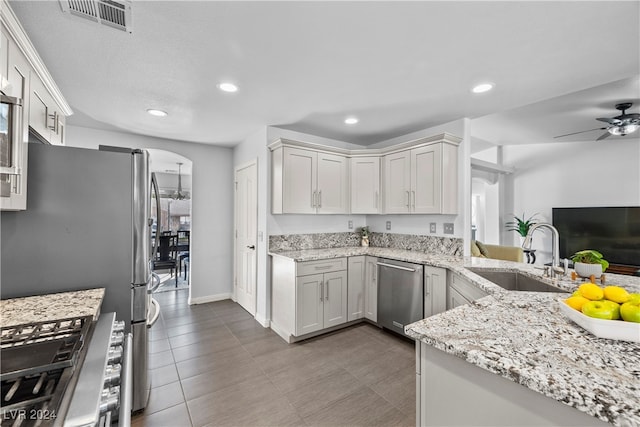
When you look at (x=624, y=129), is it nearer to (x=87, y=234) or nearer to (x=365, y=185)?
(x=365, y=185)

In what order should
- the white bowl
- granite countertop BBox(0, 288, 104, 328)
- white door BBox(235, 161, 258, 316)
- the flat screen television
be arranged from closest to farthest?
the white bowl → granite countertop BBox(0, 288, 104, 328) → white door BBox(235, 161, 258, 316) → the flat screen television

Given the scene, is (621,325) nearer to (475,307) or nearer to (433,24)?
(475,307)

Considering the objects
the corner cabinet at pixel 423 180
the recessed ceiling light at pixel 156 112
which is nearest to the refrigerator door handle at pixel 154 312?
the recessed ceiling light at pixel 156 112

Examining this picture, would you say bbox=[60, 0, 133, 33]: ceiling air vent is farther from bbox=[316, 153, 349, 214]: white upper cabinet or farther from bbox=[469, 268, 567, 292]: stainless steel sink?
bbox=[469, 268, 567, 292]: stainless steel sink

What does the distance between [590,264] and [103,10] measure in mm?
3333

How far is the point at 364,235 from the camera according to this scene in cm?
407

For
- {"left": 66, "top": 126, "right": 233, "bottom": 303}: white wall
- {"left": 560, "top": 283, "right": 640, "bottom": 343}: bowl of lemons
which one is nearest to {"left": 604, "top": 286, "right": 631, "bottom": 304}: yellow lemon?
{"left": 560, "top": 283, "right": 640, "bottom": 343}: bowl of lemons

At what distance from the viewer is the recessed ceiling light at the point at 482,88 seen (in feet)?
7.38

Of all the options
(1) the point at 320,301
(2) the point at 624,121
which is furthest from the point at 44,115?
(2) the point at 624,121

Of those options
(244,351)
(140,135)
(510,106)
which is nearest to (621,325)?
(510,106)

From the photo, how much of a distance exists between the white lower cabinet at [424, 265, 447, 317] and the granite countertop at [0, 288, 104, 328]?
2617 mm

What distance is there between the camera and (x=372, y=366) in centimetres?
243

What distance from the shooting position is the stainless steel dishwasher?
276cm

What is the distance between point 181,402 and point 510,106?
400 centimetres
